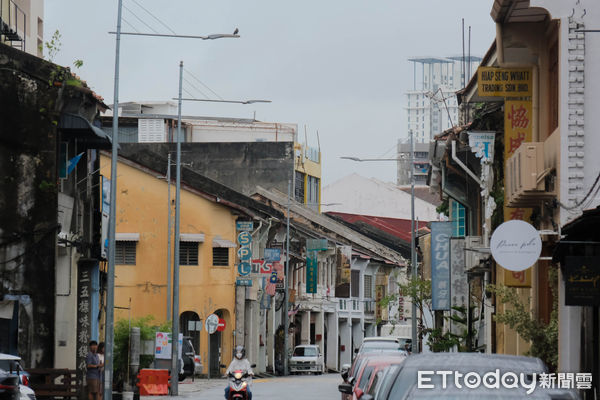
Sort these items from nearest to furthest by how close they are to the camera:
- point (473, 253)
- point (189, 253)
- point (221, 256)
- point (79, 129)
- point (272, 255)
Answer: point (79, 129) < point (473, 253) < point (189, 253) < point (221, 256) < point (272, 255)

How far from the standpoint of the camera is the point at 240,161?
7594 centimetres

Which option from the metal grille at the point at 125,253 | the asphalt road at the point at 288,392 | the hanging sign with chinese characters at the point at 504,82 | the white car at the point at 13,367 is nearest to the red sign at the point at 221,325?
the asphalt road at the point at 288,392

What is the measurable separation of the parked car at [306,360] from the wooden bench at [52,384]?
39.9 meters

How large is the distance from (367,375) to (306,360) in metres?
47.5

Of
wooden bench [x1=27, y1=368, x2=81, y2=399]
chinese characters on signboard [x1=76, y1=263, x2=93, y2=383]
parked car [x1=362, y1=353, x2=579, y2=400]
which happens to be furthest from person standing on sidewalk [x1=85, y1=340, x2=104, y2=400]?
parked car [x1=362, y1=353, x2=579, y2=400]

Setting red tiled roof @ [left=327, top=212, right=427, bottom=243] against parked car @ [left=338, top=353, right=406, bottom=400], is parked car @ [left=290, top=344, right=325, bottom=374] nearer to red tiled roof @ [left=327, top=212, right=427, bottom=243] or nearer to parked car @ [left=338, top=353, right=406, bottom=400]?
red tiled roof @ [left=327, top=212, right=427, bottom=243]

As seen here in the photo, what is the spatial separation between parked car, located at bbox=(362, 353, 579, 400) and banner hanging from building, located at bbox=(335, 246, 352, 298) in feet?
216

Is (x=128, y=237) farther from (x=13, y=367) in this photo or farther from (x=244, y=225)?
(x=13, y=367)

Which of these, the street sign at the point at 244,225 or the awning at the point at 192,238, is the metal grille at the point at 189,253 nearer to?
the awning at the point at 192,238

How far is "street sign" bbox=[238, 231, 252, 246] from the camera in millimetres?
56566

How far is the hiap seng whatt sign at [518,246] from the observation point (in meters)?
20.7

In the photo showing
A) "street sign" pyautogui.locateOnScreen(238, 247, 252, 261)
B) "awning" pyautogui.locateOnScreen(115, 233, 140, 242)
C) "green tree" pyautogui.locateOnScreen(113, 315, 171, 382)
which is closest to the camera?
"green tree" pyautogui.locateOnScreen(113, 315, 171, 382)

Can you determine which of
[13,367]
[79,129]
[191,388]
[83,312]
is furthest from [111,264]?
[191,388]

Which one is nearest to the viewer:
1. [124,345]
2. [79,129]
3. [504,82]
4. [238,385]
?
[504,82]
